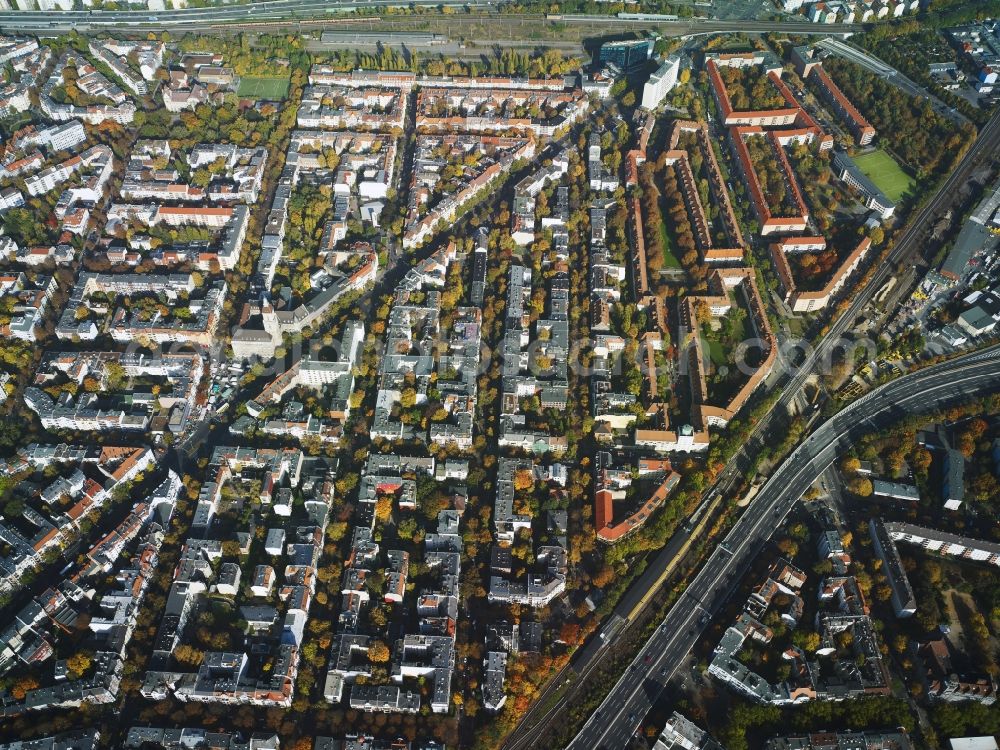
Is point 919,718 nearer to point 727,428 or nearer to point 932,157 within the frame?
point 727,428

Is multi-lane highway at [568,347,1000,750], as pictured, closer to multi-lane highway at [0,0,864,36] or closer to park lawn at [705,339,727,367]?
park lawn at [705,339,727,367]

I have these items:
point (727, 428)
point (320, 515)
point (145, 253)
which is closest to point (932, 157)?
point (727, 428)

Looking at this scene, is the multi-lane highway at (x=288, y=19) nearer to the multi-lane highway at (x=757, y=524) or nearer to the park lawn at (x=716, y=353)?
the park lawn at (x=716, y=353)

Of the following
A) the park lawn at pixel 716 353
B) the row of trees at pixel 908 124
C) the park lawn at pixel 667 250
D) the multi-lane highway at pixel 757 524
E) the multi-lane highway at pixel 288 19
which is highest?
the multi-lane highway at pixel 288 19

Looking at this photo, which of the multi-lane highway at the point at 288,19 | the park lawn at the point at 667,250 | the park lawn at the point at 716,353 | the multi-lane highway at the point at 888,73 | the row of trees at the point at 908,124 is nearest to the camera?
the park lawn at the point at 716,353

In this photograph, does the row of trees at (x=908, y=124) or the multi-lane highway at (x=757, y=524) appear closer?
the multi-lane highway at (x=757, y=524)

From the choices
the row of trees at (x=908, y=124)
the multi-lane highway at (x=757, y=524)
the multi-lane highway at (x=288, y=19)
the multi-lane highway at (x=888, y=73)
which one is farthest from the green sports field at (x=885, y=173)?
the multi-lane highway at (x=288, y=19)
